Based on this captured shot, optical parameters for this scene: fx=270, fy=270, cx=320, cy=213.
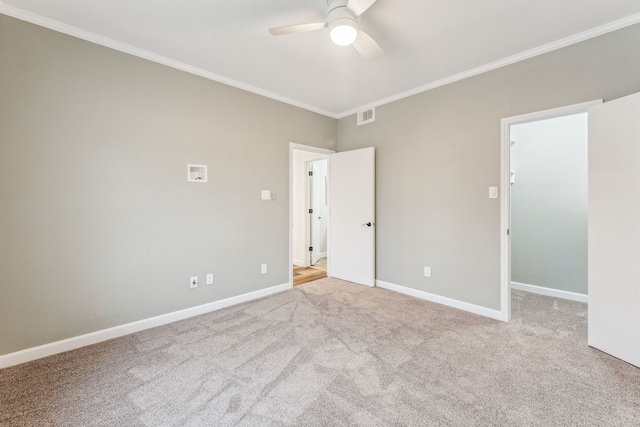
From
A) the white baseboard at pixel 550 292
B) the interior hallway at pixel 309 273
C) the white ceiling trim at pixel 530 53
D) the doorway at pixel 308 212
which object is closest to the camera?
the white ceiling trim at pixel 530 53

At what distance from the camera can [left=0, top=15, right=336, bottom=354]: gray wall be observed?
6.84 ft

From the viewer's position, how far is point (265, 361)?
212 cm

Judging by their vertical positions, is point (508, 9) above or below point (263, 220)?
above

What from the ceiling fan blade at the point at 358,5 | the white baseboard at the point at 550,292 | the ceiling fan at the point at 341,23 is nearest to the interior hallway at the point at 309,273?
the white baseboard at the point at 550,292

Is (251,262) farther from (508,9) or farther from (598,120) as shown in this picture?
(598,120)

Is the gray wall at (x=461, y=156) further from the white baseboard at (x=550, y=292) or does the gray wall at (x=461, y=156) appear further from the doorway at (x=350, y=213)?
the white baseboard at (x=550, y=292)

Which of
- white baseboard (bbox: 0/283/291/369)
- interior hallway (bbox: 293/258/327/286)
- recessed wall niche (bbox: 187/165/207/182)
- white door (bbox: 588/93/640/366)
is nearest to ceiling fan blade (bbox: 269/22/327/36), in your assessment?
recessed wall niche (bbox: 187/165/207/182)

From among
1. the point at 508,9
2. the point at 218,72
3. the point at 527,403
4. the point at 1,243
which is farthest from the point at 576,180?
the point at 1,243

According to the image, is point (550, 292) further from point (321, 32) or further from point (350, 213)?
point (321, 32)

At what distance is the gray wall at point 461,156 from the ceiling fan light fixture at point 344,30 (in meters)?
1.85

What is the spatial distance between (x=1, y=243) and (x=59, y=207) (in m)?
0.41

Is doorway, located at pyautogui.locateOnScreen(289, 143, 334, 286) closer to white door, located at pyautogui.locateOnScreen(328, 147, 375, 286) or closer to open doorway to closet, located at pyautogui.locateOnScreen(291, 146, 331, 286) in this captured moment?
open doorway to closet, located at pyautogui.locateOnScreen(291, 146, 331, 286)

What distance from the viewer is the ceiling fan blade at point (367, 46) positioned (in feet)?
6.61

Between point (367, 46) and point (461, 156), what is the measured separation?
69.4 inches
